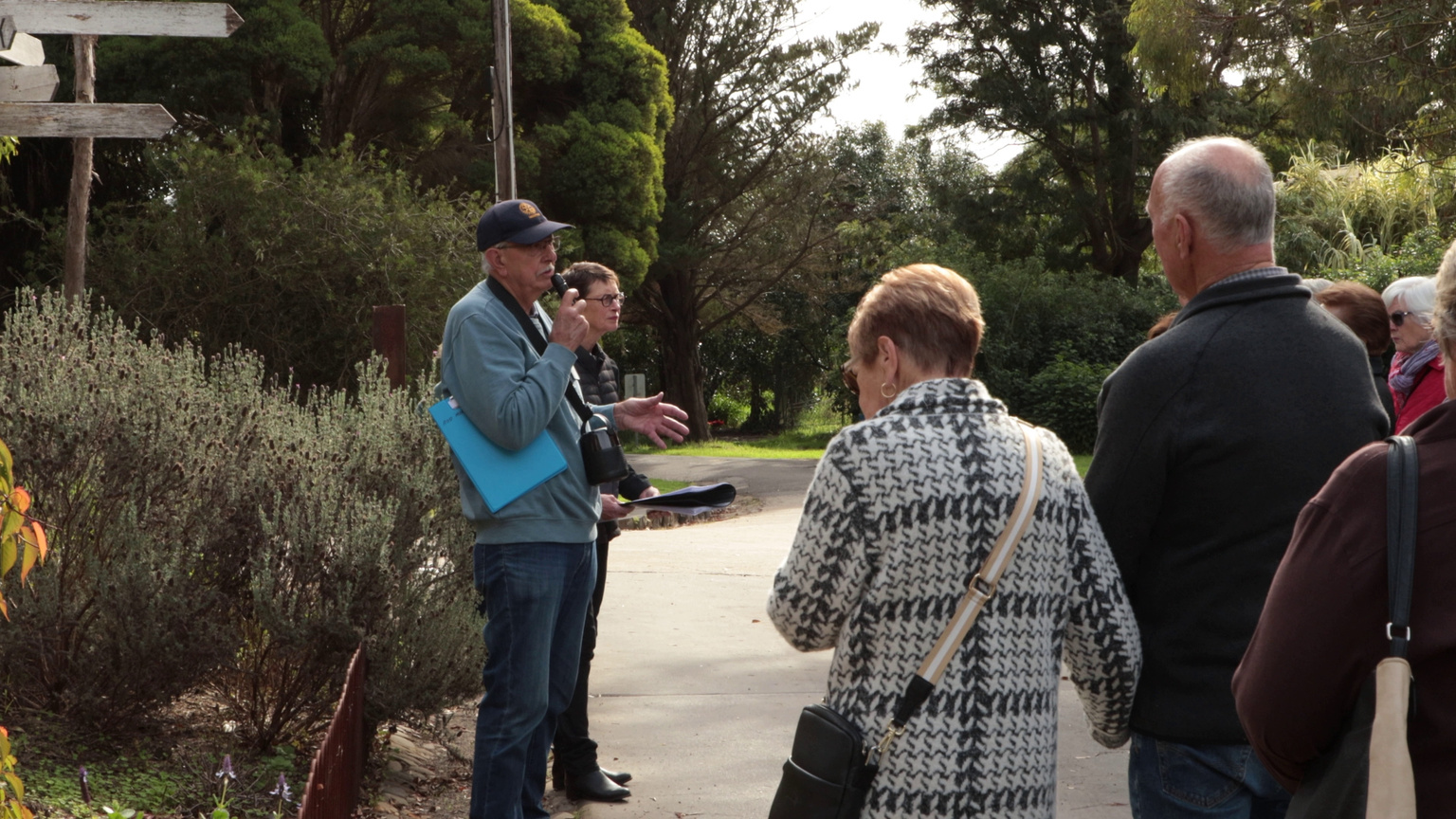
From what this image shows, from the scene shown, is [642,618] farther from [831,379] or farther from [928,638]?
[831,379]

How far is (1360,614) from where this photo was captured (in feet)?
5.21

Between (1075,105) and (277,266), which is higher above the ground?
(1075,105)

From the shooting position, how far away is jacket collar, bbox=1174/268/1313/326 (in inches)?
95.9

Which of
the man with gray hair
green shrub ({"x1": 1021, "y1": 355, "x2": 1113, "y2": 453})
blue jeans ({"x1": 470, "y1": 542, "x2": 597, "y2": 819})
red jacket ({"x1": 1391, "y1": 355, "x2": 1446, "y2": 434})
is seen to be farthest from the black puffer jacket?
green shrub ({"x1": 1021, "y1": 355, "x2": 1113, "y2": 453})

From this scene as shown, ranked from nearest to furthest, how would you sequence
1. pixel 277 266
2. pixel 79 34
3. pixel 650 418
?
pixel 650 418 < pixel 79 34 < pixel 277 266

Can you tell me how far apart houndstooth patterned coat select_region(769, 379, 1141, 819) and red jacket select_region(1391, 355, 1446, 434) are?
8.92 feet

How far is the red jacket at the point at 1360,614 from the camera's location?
1550 millimetres

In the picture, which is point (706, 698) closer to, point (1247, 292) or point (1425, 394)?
point (1425, 394)

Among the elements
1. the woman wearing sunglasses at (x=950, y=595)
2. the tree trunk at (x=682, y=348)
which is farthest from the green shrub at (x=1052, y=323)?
the woman wearing sunglasses at (x=950, y=595)

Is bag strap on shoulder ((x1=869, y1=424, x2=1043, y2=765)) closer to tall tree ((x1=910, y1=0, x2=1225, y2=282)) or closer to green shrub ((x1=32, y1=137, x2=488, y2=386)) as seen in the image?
green shrub ((x1=32, y1=137, x2=488, y2=386))

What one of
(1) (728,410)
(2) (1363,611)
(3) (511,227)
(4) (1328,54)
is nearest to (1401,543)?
(2) (1363,611)

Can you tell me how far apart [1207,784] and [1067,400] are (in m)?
22.8

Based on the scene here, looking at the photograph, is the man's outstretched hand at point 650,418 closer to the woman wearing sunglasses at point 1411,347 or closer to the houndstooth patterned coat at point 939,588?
the houndstooth patterned coat at point 939,588

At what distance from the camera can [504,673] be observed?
3637 millimetres
